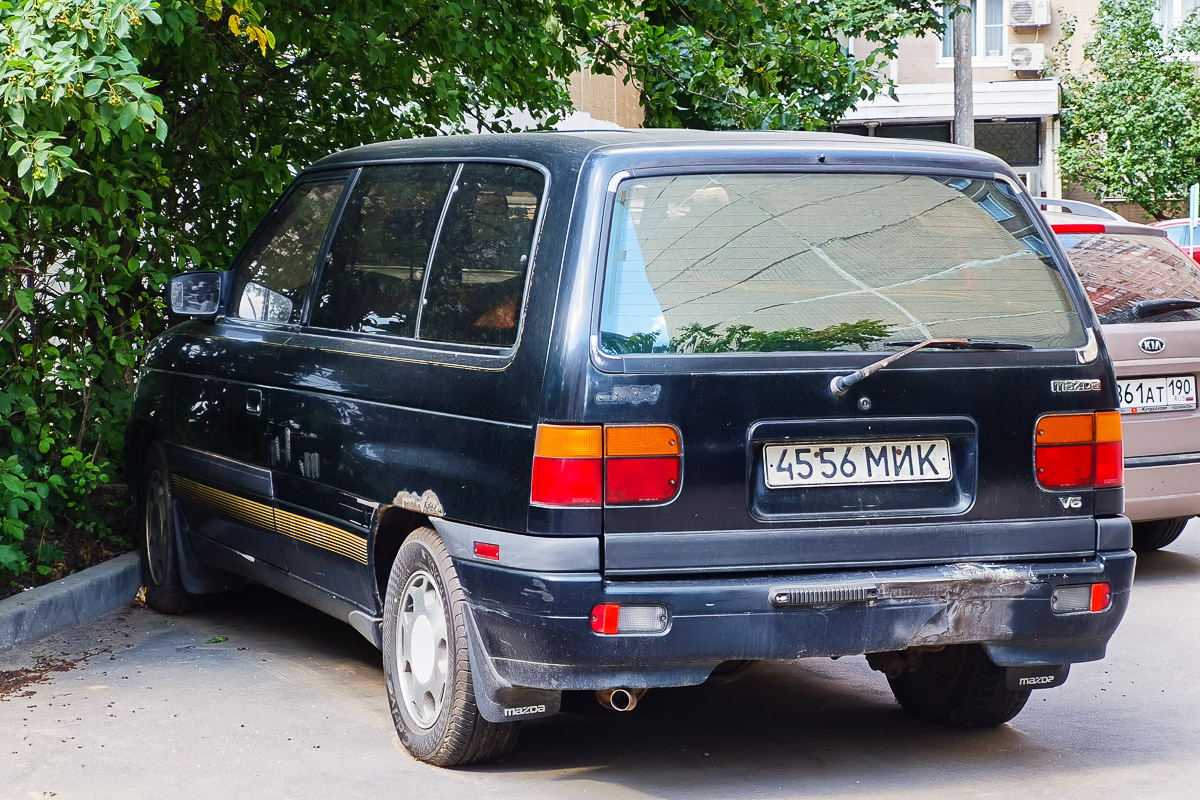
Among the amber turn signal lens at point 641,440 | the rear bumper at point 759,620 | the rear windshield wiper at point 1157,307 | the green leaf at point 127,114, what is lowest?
the rear bumper at point 759,620

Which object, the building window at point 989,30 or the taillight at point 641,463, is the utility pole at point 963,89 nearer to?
the building window at point 989,30

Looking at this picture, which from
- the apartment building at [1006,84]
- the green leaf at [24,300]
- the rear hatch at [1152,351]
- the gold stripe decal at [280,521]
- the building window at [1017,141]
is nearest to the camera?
the gold stripe decal at [280,521]

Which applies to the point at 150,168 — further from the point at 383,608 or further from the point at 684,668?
the point at 684,668

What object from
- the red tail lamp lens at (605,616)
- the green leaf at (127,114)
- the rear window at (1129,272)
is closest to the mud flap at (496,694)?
the red tail lamp lens at (605,616)

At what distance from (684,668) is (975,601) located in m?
0.81

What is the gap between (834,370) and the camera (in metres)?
4.07

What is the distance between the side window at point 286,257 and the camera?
215 inches

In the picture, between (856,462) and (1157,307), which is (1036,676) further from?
(1157,307)

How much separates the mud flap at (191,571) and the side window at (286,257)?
3.32 ft

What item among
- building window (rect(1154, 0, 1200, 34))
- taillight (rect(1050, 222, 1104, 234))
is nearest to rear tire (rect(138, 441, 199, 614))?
taillight (rect(1050, 222, 1104, 234))

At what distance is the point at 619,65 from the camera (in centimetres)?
1093

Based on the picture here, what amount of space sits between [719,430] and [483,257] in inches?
35.7

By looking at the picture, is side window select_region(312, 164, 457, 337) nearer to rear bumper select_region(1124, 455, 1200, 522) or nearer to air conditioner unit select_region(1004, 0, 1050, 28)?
rear bumper select_region(1124, 455, 1200, 522)

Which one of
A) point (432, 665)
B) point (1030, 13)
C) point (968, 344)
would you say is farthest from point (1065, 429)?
point (1030, 13)
